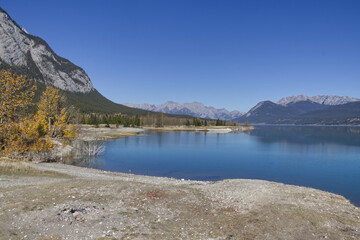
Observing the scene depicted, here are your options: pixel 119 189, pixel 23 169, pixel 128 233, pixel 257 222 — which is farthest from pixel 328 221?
pixel 23 169

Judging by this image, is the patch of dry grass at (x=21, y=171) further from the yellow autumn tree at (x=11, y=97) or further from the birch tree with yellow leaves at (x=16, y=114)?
the yellow autumn tree at (x=11, y=97)

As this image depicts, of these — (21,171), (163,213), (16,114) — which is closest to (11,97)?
(16,114)

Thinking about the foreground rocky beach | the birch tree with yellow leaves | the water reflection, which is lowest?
the water reflection

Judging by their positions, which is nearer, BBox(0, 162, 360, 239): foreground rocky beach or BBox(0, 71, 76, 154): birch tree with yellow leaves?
BBox(0, 162, 360, 239): foreground rocky beach

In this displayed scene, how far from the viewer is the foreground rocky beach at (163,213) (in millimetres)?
12617

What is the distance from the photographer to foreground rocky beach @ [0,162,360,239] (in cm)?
1262

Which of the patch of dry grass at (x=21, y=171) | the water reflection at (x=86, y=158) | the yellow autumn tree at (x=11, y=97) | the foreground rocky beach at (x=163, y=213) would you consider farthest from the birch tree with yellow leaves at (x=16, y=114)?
the foreground rocky beach at (x=163, y=213)

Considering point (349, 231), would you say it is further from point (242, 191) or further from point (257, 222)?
point (242, 191)

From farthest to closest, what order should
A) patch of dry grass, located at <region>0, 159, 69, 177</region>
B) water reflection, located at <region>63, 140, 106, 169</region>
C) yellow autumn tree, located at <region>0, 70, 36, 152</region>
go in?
water reflection, located at <region>63, 140, 106, 169</region>
yellow autumn tree, located at <region>0, 70, 36, 152</region>
patch of dry grass, located at <region>0, 159, 69, 177</region>

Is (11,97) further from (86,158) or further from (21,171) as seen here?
(86,158)

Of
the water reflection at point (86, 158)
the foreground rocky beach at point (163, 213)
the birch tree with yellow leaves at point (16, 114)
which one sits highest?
the birch tree with yellow leaves at point (16, 114)

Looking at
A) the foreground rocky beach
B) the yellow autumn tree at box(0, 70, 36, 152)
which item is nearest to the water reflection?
the yellow autumn tree at box(0, 70, 36, 152)

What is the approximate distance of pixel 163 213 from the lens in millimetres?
15734

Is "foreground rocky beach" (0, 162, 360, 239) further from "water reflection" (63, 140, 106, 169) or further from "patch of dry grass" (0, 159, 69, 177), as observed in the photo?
"water reflection" (63, 140, 106, 169)
